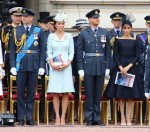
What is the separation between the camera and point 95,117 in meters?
22.5

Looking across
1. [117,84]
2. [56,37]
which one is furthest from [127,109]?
[56,37]

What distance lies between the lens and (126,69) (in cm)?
2269

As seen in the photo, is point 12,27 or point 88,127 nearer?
point 88,127

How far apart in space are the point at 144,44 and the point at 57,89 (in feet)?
6.54

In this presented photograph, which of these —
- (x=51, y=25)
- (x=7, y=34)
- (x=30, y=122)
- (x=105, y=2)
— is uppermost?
(x=105, y=2)

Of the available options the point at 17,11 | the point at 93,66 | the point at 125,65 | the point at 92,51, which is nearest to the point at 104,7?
the point at 17,11

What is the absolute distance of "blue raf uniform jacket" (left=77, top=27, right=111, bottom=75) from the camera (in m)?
22.6

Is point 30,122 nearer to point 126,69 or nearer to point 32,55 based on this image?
point 32,55

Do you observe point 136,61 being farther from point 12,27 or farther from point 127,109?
point 12,27

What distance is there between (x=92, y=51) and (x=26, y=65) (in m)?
1.28

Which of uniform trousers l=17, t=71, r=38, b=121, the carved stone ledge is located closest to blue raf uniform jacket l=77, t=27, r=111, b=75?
uniform trousers l=17, t=71, r=38, b=121

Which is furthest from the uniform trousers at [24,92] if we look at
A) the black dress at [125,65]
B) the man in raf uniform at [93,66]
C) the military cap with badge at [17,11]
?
the black dress at [125,65]

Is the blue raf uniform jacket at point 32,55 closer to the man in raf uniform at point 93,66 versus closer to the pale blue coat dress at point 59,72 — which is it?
the pale blue coat dress at point 59,72

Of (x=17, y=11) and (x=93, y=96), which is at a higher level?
(x=17, y=11)
